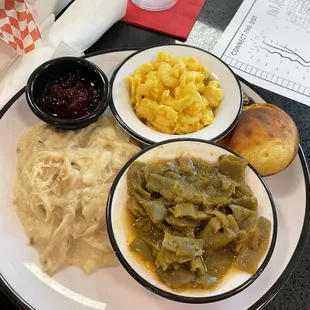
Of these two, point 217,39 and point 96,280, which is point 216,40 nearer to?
point 217,39

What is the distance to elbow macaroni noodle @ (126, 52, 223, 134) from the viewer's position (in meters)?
1.48

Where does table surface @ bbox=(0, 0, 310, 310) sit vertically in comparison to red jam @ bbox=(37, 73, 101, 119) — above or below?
below

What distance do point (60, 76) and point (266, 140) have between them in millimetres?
739

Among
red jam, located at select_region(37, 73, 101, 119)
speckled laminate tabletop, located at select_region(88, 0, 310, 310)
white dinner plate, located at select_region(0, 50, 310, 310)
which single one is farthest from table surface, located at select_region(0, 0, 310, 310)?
red jam, located at select_region(37, 73, 101, 119)

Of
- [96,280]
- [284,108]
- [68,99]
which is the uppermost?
[68,99]

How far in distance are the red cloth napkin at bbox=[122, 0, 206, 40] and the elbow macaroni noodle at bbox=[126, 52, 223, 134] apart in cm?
46

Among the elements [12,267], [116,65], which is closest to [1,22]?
[116,65]

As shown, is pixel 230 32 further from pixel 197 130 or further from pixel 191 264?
pixel 191 264

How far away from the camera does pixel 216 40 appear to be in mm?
2029

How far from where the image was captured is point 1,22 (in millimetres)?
1555

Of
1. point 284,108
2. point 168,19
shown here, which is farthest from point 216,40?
point 284,108

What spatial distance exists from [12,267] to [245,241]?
0.66 m

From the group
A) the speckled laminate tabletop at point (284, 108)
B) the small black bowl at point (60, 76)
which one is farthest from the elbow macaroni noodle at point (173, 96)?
the speckled laminate tabletop at point (284, 108)

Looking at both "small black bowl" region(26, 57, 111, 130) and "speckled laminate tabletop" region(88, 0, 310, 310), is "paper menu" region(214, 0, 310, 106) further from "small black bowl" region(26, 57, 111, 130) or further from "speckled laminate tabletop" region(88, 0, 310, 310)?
"small black bowl" region(26, 57, 111, 130)
